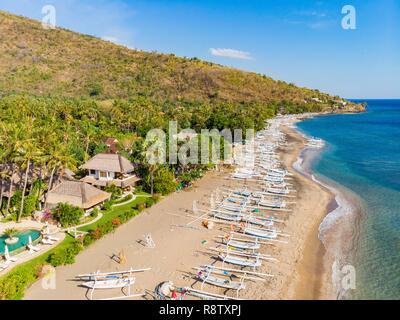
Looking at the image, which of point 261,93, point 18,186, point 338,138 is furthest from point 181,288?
point 261,93

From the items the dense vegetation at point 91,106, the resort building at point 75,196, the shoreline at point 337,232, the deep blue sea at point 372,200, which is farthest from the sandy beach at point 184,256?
the resort building at point 75,196

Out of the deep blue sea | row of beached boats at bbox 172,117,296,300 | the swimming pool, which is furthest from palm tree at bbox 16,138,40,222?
the deep blue sea

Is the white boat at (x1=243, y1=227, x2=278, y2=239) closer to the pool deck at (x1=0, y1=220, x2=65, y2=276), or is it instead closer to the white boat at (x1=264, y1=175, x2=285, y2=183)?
the pool deck at (x1=0, y1=220, x2=65, y2=276)

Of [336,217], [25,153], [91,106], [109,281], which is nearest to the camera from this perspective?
[109,281]

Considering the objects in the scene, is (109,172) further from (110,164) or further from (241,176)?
(241,176)

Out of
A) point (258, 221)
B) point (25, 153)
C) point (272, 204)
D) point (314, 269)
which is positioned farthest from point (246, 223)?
point (25, 153)

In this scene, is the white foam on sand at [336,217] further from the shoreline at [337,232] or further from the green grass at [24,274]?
the green grass at [24,274]
